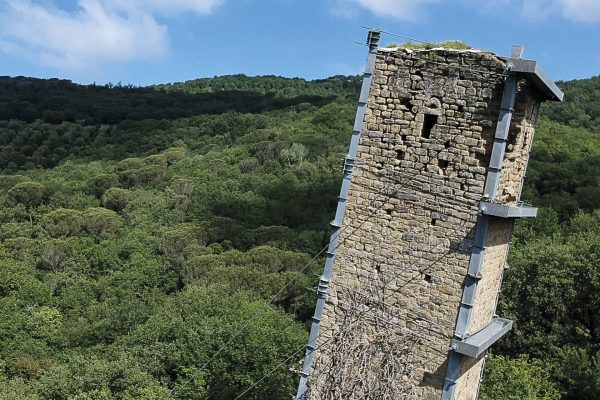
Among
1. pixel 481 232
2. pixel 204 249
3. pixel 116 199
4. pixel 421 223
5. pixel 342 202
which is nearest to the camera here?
pixel 481 232

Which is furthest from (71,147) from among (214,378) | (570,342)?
(570,342)

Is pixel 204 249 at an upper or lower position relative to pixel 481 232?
lower

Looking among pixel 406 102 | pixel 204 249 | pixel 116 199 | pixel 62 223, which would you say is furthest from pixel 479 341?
pixel 116 199

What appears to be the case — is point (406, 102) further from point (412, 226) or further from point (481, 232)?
point (481, 232)

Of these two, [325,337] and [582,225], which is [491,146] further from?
[582,225]

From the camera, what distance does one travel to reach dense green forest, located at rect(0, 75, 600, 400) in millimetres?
17594

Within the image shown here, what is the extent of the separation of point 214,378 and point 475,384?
10795 millimetres

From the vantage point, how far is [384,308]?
282 inches

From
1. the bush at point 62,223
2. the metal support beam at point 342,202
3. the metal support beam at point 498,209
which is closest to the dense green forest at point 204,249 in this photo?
the bush at point 62,223

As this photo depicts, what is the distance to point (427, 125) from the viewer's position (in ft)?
23.2

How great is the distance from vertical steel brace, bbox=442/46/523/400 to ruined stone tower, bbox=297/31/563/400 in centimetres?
1

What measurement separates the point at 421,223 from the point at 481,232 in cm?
75

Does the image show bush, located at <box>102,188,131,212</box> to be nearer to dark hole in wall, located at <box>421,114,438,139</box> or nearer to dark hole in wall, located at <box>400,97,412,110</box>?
dark hole in wall, located at <box>400,97,412,110</box>

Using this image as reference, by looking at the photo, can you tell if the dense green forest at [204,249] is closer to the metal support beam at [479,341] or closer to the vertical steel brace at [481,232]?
the vertical steel brace at [481,232]
